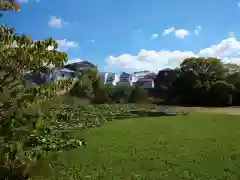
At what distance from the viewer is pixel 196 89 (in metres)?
30.4

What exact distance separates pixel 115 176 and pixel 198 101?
25771 millimetres

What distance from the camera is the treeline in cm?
2848

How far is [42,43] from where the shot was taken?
196 centimetres

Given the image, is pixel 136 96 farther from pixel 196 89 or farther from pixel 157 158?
pixel 157 158

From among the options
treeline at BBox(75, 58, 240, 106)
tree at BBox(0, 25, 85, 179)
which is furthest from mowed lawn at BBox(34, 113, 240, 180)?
treeline at BBox(75, 58, 240, 106)

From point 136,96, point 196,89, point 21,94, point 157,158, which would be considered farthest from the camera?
point 196,89

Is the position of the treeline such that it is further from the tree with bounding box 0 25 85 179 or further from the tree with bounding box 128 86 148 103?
the tree with bounding box 0 25 85 179

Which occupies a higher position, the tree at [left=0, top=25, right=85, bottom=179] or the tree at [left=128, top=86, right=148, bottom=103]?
the tree at [left=128, top=86, right=148, bottom=103]

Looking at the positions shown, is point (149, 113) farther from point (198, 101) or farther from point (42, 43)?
point (42, 43)

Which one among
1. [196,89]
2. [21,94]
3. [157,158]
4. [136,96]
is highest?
[196,89]

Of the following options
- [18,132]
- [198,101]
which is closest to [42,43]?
[18,132]

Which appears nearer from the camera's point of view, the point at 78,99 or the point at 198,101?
the point at 78,99

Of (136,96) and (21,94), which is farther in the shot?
(136,96)

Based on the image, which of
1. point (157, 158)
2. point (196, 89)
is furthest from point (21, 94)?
point (196, 89)
